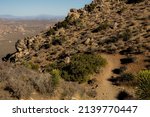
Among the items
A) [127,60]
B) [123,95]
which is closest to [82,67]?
[127,60]

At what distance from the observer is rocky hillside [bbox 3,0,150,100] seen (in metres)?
42.4

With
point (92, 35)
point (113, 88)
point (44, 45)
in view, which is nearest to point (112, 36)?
point (92, 35)

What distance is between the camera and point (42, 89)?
23.2 m

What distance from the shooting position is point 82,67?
3688cm

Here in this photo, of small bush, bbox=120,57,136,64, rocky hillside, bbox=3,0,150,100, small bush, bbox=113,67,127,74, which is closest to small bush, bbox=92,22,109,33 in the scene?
rocky hillside, bbox=3,0,150,100

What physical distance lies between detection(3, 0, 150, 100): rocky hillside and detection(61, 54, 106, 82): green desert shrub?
1.82 m

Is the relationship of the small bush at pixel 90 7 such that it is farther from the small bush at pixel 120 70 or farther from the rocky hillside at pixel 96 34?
the small bush at pixel 120 70

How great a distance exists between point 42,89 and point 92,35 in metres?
28.5

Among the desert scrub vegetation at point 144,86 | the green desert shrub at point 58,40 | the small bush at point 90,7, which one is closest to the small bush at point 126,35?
the green desert shrub at point 58,40

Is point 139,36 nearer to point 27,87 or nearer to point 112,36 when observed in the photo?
point 112,36

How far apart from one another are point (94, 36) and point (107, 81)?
53.5 feet

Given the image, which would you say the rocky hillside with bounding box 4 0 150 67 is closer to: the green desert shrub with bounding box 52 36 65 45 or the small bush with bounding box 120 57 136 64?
the green desert shrub with bounding box 52 36 65 45

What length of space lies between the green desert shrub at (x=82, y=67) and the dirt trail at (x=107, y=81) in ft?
2.69

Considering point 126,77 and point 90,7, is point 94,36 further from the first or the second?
point 126,77
